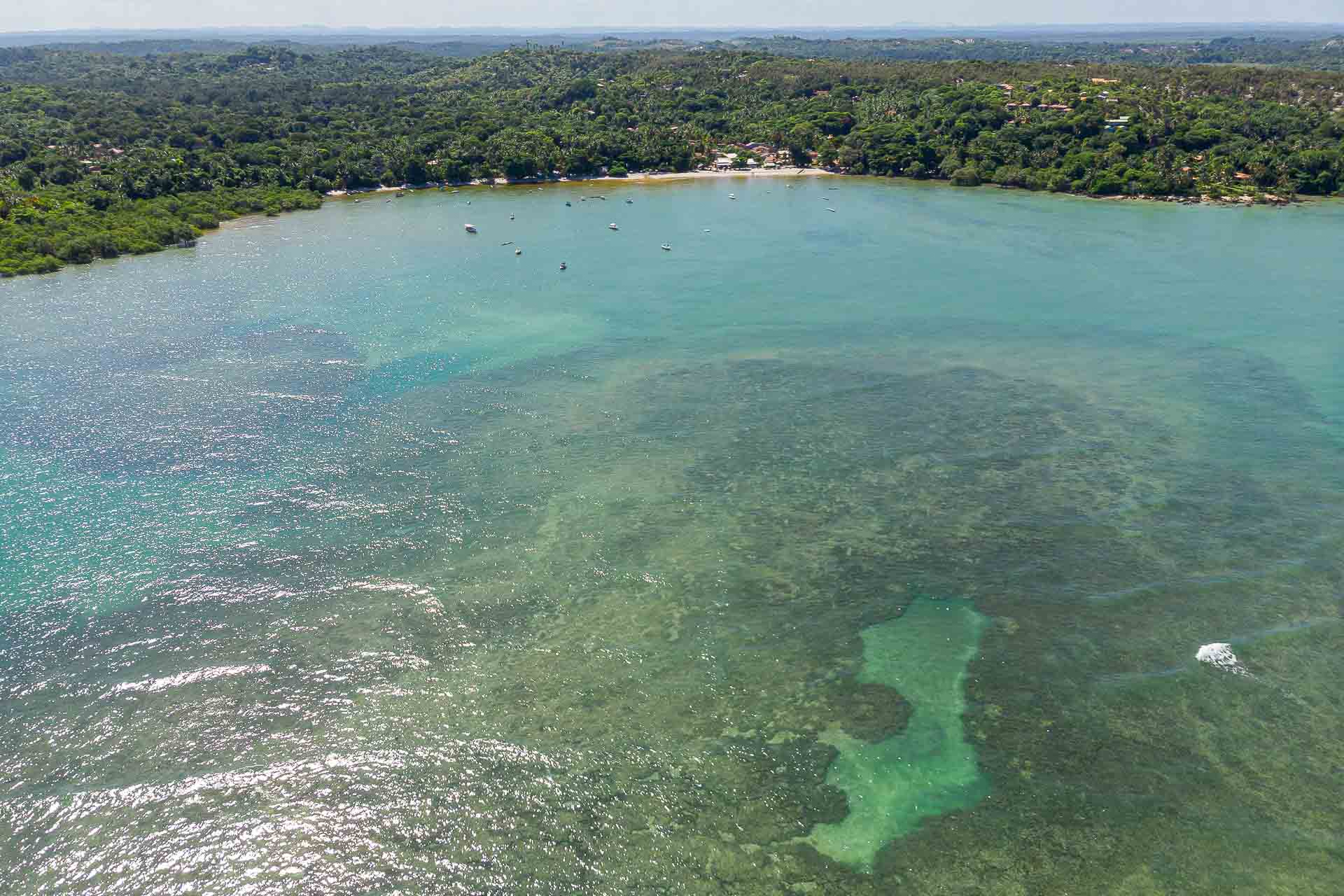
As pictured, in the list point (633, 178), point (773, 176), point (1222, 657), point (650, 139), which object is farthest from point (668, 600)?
point (650, 139)

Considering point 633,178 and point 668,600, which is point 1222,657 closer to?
point 668,600

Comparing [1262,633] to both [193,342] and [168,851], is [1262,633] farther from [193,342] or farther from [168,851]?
[193,342]

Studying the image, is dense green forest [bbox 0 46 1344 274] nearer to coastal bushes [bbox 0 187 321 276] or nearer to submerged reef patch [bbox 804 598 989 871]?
coastal bushes [bbox 0 187 321 276]

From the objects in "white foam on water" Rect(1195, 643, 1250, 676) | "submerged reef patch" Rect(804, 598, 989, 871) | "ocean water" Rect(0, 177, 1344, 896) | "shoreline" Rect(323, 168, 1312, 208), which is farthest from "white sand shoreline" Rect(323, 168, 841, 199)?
"white foam on water" Rect(1195, 643, 1250, 676)

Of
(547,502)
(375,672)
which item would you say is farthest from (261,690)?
(547,502)

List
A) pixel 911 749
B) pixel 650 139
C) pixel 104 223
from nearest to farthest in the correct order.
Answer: pixel 911 749
pixel 104 223
pixel 650 139

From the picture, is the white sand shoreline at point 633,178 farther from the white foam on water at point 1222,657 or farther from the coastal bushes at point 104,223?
the white foam on water at point 1222,657
